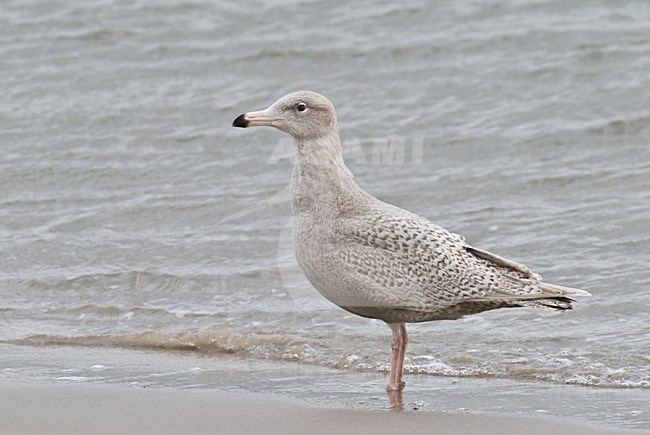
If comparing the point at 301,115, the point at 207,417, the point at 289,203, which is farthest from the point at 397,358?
the point at 289,203

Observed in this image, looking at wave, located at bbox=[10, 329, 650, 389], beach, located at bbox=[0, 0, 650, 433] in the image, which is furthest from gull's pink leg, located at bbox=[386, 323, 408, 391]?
wave, located at bbox=[10, 329, 650, 389]

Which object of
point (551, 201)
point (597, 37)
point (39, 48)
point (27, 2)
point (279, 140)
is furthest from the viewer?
point (27, 2)

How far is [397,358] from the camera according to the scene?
267 inches

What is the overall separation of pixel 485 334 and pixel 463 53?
6747 millimetres

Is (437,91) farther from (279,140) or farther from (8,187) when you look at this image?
(8,187)

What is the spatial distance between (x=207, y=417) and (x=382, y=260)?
4.25 ft

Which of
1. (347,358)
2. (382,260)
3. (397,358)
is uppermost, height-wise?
(382,260)

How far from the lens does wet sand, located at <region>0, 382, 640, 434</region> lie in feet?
19.1

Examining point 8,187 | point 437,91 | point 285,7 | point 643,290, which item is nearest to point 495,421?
point 643,290

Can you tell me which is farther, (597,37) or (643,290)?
(597,37)

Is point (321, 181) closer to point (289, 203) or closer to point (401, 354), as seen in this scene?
point (401, 354)

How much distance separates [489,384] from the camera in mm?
6848

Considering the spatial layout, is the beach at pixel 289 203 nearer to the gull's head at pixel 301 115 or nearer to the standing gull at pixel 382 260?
the standing gull at pixel 382 260

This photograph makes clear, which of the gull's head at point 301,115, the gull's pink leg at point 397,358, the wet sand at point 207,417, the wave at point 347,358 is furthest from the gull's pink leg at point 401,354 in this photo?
the gull's head at point 301,115
